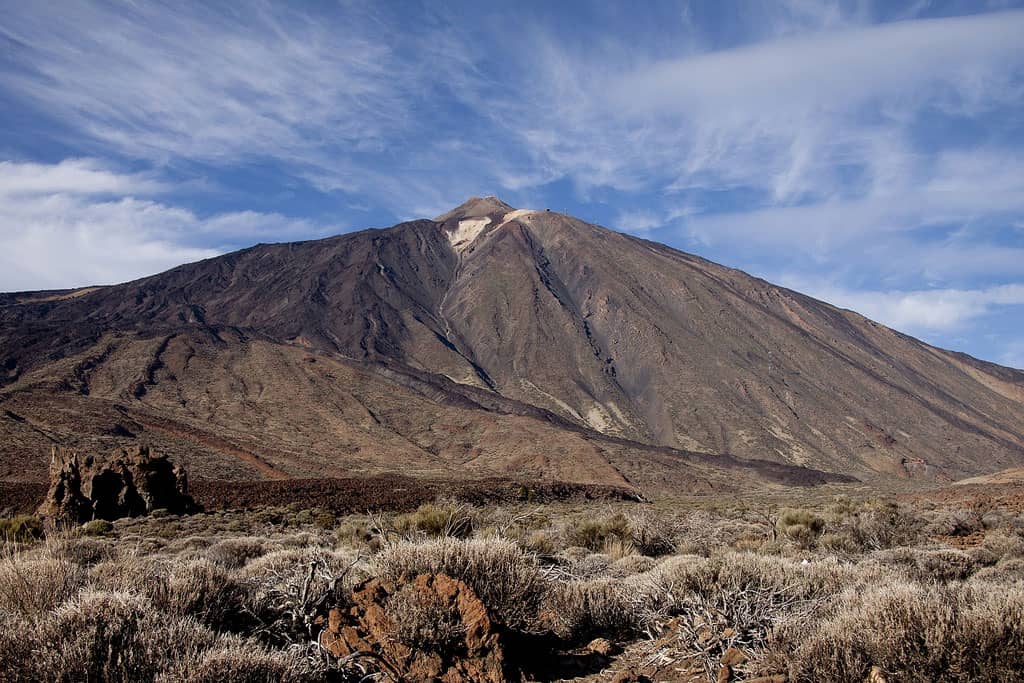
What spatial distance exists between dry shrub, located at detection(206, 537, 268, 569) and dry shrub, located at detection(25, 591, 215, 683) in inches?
177

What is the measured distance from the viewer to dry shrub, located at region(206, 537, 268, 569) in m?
8.30

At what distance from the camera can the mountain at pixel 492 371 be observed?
57781 millimetres

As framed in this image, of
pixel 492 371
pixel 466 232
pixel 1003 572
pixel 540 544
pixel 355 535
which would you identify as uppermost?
pixel 466 232

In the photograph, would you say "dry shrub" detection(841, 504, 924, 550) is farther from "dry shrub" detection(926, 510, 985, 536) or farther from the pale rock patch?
the pale rock patch

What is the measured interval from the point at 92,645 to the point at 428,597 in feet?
6.44

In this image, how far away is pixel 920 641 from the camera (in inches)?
145

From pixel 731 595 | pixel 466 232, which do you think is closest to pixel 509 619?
pixel 731 595

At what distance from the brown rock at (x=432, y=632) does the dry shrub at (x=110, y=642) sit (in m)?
1.03

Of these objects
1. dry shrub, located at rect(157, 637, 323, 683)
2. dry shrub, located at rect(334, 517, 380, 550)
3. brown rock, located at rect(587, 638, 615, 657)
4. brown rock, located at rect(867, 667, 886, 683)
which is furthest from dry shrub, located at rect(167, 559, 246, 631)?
dry shrub, located at rect(334, 517, 380, 550)

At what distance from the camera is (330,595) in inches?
203

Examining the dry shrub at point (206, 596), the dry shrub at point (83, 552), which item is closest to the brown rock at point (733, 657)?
the dry shrub at point (206, 596)

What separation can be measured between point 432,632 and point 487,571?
3.27 ft

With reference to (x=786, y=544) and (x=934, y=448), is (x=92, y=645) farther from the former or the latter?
(x=934, y=448)

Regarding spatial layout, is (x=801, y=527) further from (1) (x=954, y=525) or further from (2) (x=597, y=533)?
(2) (x=597, y=533)
